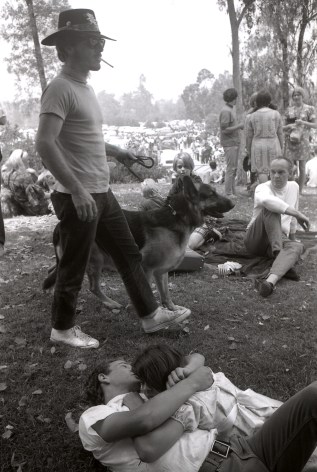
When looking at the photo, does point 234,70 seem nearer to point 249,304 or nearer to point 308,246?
point 308,246

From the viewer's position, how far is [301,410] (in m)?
1.87

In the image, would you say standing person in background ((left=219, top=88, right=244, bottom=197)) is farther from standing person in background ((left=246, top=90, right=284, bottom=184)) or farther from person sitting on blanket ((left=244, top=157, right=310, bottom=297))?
person sitting on blanket ((left=244, top=157, right=310, bottom=297))

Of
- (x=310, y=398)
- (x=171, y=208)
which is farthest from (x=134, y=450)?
(x=171, y=208)

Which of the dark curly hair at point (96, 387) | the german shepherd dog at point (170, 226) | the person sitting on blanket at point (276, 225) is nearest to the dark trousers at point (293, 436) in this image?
the dark curly hair at point (96, 387)

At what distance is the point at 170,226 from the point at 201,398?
220 centimetres

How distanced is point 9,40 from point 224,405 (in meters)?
16.3

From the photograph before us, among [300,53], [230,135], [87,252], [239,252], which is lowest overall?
[239,252]

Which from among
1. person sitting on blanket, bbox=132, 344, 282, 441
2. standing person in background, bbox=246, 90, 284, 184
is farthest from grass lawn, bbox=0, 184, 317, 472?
standing person in background, bbox=246, 90, 284, 184

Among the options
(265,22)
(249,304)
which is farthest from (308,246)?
(265,22)

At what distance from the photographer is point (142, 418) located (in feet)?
6.13

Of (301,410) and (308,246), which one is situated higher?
(301,410)

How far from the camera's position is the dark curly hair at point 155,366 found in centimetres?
211

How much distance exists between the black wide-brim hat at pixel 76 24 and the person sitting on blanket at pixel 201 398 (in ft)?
7.17

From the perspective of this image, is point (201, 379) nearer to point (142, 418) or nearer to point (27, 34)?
point (142, 418)
